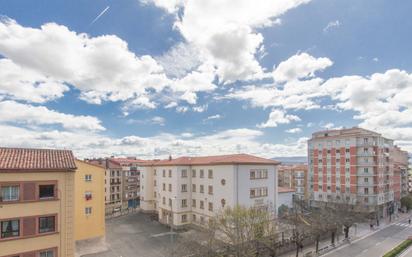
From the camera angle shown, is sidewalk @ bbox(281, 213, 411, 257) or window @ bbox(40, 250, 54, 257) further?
sidewalk @ bbox(281, 213, 411, 257)

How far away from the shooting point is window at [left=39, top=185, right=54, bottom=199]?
24.4 meters

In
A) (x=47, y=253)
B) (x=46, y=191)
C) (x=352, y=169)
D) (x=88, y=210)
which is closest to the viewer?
(x=47, y=253)

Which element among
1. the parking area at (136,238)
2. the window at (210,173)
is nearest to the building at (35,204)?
the parking area at (136,238)

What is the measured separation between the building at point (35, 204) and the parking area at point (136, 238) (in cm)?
1359

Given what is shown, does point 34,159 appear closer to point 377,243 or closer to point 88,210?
point 88,210

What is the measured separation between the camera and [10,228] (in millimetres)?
22766

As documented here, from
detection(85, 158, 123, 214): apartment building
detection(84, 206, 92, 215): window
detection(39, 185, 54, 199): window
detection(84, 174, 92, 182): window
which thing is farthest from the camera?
detection(85, 158, 123, 214): apartment building

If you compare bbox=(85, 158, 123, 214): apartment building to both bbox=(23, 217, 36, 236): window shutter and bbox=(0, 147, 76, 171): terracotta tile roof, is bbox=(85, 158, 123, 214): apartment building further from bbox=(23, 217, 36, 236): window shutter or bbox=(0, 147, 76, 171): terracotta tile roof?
bbox=(23, 217, 36, 236): window shutter

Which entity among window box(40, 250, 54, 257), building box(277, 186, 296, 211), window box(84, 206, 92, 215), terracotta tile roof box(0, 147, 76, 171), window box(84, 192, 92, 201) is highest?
terracotta tile roof box(0, 147, 76, 171)

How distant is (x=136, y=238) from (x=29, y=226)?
23.2 metres

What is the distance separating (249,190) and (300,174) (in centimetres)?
5125

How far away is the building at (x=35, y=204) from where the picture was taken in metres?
22.7

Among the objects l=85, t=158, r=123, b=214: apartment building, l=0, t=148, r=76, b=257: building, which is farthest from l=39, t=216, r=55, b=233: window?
l=85, t=158, r=123, b=214: apartment building

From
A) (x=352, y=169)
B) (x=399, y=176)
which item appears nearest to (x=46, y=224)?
(x=352, y=169)
